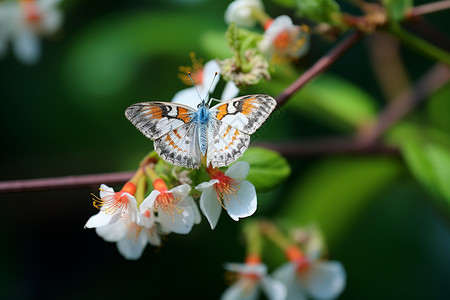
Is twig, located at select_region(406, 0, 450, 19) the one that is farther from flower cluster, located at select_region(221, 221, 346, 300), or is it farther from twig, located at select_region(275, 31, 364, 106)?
flower cluster, located at select_region(221, 221, 346, 300)

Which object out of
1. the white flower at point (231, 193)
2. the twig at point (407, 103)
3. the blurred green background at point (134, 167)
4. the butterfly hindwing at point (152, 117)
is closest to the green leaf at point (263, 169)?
the white flower at point (231, 193)

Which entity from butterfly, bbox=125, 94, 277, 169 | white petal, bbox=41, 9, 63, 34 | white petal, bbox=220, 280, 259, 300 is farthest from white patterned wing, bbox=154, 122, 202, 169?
white petal, bbox=41, 9, 63, 34

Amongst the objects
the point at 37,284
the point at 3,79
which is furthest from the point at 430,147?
the point at 3,79

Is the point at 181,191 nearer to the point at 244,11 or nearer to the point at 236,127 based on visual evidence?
the point at 236,127

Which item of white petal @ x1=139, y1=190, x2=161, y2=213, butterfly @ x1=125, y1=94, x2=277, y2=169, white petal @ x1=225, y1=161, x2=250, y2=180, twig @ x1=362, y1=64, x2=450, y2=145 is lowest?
twig @ x1=362, y1=64, x2=450, y2=145

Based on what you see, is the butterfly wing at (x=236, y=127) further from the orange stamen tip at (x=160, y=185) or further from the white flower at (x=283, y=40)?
the white flower at (x=283, y=40)

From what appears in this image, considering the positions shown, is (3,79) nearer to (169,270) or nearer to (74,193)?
(74,193)

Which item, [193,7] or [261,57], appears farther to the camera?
[193,7]
